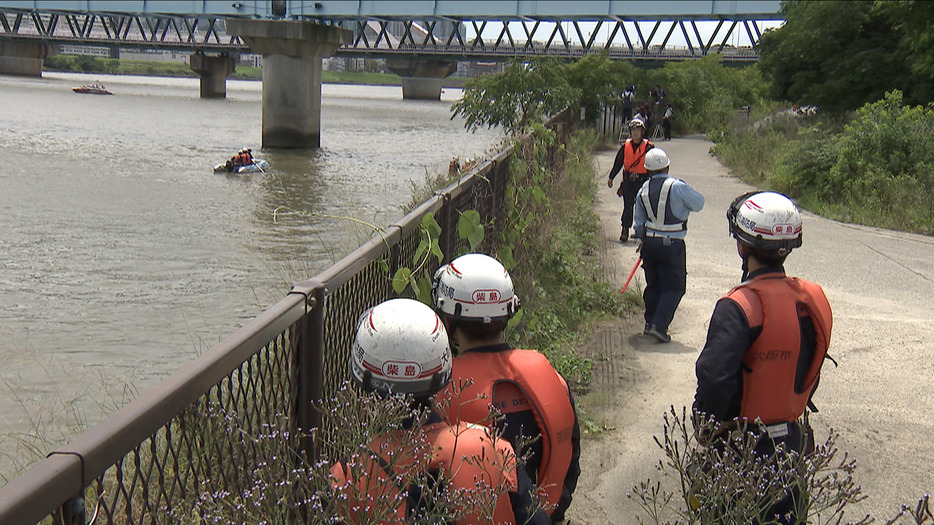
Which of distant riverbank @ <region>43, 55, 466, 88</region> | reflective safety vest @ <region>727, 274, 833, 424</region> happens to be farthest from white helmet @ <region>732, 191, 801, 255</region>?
distant riverbank @ <region>43, 55, 466, 88</region>

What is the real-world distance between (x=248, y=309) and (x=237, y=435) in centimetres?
927

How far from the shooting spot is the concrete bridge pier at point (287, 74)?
41.0 meters

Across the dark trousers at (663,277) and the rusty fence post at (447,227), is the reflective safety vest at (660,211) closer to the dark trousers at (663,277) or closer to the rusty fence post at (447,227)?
the dark trousers at (663,277)

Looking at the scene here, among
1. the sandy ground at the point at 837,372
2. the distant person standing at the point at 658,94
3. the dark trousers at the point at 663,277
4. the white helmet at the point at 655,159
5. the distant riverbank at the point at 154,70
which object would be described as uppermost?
the white helmet at the point at 655,159

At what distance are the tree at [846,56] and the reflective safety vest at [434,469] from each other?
75.0 ft

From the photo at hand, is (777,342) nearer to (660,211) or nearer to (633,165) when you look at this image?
(660,211)

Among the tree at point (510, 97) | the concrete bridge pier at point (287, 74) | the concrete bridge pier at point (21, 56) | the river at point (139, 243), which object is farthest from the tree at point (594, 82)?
the concrete bridge pier at point (21, 56)

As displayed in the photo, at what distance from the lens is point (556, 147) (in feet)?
51.2

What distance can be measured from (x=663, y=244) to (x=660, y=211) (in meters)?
0.29

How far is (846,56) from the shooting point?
2730 cm

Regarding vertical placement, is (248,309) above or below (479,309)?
below

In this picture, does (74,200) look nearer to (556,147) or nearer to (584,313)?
(556,147)

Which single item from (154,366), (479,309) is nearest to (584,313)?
(154,366)

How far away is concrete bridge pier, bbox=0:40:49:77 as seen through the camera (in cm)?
9831
